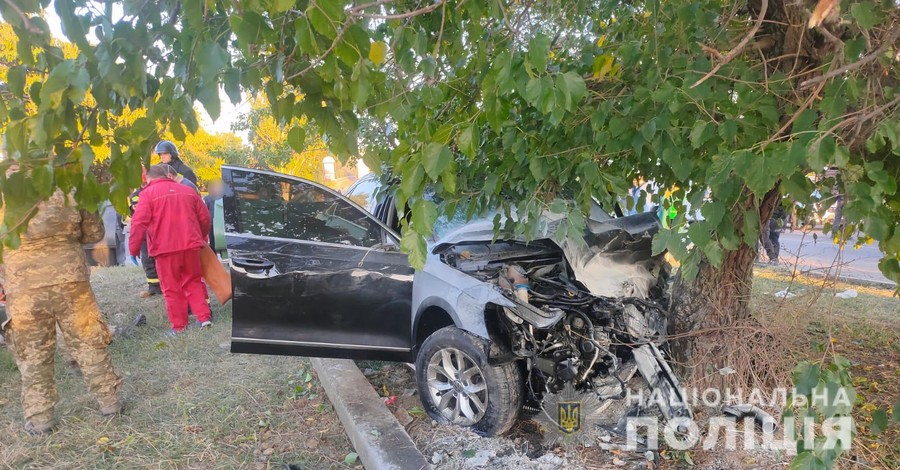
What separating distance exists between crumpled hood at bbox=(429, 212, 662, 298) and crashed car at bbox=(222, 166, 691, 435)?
10mm

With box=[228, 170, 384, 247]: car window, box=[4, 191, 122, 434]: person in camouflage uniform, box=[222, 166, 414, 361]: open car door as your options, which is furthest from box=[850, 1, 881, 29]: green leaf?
box=[4, 191, 122, 434]: person in camouflage uniform

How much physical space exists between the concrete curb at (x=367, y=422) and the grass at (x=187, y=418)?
132 millimetres

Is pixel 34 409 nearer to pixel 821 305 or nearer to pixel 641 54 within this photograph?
pixel 641 54

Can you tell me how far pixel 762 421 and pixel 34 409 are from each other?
4400 millimetres

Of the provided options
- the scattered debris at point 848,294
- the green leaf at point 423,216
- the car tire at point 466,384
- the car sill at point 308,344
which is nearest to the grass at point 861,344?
the scattered debris at point 848,294

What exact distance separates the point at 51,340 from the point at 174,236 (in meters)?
1.68

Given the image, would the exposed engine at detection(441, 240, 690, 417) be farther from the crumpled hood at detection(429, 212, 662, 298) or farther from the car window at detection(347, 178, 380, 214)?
the car window at detection(347, 178, 380, 214)

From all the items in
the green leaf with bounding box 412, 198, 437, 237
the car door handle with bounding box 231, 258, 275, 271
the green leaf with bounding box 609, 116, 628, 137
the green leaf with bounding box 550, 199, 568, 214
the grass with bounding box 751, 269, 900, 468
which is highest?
the green leaf with bounding box 609, 116, 628, 137

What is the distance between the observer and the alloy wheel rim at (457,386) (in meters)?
3.17

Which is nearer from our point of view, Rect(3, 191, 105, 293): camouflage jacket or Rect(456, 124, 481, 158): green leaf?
Rect(456, 124, 481, 158): green leaf

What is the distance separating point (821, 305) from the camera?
10.8 ft

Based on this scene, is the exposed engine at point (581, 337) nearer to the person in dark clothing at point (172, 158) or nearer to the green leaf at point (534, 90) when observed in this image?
the green leaf at point (534, 90)

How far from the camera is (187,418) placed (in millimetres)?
3318

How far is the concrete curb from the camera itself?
272cm
